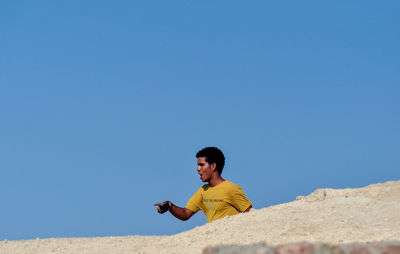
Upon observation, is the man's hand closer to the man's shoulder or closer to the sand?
the sand

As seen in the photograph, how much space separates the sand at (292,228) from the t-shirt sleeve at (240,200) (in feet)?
1.56

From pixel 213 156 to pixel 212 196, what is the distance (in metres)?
0.68

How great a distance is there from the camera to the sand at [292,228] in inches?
239

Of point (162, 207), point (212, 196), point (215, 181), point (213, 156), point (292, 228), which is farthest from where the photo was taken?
point (213, 156)

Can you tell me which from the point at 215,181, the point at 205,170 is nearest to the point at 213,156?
the point at 205,170

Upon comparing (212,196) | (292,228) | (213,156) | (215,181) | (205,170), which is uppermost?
(213,156)

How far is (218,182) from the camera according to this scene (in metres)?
8.08

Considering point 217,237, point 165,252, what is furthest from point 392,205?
point 165,252

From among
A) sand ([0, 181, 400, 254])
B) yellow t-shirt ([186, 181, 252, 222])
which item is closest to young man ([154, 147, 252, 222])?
yellow t-shirt ([186, 181, 252, 222])

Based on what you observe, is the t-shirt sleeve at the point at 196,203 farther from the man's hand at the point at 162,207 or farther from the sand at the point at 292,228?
the sand at the point at 292,228

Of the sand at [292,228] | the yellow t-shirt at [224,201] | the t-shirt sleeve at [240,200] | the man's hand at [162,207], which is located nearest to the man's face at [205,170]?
the yellow t-shirt at [224,201]

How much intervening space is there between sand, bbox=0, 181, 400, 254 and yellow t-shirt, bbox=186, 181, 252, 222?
1.69 feet

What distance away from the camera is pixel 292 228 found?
6.32 meters

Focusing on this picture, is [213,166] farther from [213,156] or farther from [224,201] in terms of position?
[224,201]
